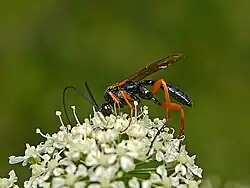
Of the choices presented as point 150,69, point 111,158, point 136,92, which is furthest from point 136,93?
point 111,158

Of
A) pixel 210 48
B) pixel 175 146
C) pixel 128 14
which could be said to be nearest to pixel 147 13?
pixel 128 14

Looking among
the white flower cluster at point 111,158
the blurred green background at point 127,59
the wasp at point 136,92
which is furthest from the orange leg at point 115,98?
the blurred green background at point 127,59

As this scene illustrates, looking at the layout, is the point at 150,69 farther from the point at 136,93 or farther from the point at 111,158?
the point at 111,158

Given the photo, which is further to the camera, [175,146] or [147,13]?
[147,13]

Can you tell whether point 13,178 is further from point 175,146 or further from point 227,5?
point 227,5

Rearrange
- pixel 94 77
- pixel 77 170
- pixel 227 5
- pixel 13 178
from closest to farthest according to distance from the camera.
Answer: pixel 77 170 < pixel 13 178 < pixel 94 77 < pixel 227 5

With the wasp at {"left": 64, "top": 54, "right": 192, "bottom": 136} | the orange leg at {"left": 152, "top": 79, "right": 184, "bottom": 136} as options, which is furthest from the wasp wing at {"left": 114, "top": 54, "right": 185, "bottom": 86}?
the orange leg at {"left": 152, "top": 79, "right": 184, "bottom": 136}
